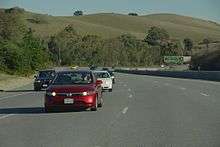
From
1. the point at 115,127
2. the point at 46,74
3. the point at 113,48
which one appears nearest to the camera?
the point at 115,127

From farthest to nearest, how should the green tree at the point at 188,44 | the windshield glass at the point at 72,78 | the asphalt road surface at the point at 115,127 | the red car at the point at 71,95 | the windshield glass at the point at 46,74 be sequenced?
1. the green tree at the point at 188,44
2. the windshield glass at the point at 46,74
3. the windshield glass at the point at 72,78
4. the red car at the point at 71,95
5. the asphalt road surface at the point at 115,127

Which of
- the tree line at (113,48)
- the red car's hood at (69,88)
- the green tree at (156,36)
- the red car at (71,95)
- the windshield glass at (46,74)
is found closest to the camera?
the red car at (71,95)

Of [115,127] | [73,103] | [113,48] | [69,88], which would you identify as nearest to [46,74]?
[69,88]

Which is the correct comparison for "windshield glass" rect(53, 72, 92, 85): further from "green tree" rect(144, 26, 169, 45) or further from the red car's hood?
"green tree" rect(144, 26, 169, 45)

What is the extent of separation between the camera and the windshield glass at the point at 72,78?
2323 centimetres

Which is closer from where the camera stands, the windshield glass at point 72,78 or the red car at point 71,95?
the red car at point 71,95

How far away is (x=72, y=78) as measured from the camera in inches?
924

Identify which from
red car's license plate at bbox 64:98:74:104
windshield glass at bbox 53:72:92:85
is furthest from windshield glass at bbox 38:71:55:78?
red car's license plate at bbox 64:98:74:104

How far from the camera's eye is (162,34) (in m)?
183

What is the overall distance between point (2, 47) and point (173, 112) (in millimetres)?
60246

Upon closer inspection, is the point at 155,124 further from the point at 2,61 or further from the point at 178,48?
the point at 178,48

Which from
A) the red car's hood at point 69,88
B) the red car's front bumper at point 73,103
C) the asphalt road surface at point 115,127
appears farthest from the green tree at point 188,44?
the red car's front bumper at point 73,103

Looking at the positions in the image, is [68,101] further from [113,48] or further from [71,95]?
[113,48]

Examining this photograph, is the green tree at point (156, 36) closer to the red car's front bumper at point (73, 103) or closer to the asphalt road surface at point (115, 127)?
the red car's front bumper at point (73, 103)
